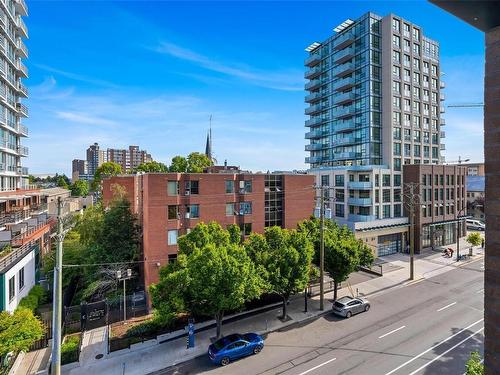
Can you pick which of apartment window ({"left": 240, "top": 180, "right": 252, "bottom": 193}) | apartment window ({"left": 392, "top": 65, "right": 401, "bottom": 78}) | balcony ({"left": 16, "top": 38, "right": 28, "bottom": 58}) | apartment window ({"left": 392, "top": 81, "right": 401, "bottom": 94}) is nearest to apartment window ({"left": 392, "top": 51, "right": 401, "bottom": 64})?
apartment window ({"left": 392, "top": 65, "right": 401, "bottom": 78})

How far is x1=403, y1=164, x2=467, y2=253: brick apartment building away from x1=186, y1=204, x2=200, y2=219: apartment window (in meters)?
32.3

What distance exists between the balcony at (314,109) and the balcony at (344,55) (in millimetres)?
8228

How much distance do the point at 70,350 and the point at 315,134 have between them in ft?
167

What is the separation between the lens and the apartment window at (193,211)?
27.8 meters

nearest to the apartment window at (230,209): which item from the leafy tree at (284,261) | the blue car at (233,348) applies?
the leafy tree at (284,261)

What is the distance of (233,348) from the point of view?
17.1 m

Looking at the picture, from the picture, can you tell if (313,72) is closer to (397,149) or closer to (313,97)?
(313,97)

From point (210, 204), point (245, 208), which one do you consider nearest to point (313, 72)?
point (245, 208)

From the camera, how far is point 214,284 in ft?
55.7

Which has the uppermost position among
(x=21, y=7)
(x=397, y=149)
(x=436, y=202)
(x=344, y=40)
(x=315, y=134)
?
(x=344, y=40)

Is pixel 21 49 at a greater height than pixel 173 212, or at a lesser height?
greater

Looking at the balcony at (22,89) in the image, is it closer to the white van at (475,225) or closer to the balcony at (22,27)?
the balcony at (22,27)

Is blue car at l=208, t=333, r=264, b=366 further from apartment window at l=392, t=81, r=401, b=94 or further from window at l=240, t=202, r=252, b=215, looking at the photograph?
apartment window at l=392, t=81, r=401, b=94

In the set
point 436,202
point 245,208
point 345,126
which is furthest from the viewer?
point 345,126
